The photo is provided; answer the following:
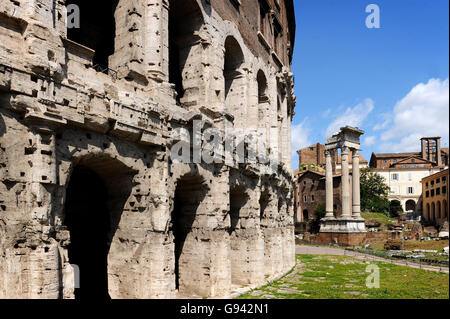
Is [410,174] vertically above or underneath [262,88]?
underneath

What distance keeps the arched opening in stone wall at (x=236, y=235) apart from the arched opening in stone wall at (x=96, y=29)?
6.30 meters

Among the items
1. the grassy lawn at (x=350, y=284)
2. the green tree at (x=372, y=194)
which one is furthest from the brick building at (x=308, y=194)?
the grassy lawn at (x=350, y=284)

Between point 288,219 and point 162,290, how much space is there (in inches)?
515

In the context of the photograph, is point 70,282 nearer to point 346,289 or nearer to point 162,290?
point 162,290

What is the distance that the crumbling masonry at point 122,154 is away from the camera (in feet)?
22.1

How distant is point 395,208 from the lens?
64812 mm

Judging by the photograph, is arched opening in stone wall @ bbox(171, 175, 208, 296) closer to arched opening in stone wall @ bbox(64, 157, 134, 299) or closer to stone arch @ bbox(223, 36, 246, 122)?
arched opening in stone wall @ bbox(64, 157, 134, 299)

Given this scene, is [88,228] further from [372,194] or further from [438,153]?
[438,153]

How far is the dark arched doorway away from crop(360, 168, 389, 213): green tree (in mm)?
52716

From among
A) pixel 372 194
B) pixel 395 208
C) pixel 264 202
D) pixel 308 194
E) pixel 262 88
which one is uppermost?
pixel 262 88

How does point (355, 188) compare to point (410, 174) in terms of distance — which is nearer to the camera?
point (355, 188)

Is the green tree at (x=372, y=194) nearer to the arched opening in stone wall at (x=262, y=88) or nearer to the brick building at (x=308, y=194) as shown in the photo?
the brick building at (x=308, y=194)

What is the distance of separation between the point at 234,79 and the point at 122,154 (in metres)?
7.91

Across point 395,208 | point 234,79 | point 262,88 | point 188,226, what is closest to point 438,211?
point 395,208
